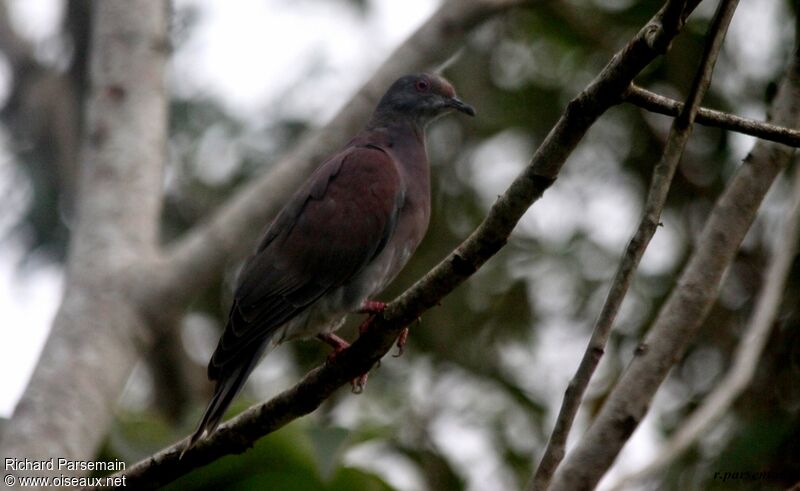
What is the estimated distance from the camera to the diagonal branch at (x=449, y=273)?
7.80 ft

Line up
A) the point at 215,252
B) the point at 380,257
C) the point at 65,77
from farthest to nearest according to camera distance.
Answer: the point at 65,77 → the point at 215,252 → the point at 380,257

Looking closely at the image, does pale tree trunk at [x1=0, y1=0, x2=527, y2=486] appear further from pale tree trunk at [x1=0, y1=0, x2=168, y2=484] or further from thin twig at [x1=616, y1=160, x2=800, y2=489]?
thin twig at [x1=616, y1=160, x2=800, y2=489]

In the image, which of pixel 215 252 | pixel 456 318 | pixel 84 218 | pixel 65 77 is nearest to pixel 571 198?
pixel 456 318

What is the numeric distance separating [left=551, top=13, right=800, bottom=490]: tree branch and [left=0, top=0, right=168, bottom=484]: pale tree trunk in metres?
1.91

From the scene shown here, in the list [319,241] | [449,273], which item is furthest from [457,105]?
[449,273]

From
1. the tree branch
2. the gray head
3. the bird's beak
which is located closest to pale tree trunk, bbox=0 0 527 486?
the gray head

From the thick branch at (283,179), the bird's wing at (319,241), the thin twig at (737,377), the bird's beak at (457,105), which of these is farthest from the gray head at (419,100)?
the thin twig at (737,377)

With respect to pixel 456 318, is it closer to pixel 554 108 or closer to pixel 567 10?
pixel 554 108

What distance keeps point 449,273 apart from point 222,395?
3.33 feet

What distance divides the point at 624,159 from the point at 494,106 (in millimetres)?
Answer: 831

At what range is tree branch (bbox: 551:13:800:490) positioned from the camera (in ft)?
10.1

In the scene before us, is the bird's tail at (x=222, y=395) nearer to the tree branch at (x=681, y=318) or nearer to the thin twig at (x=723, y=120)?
the tree branch at (x=681, y=318)

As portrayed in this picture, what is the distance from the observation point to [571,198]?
6082 mm

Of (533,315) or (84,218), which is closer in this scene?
(84,218)
